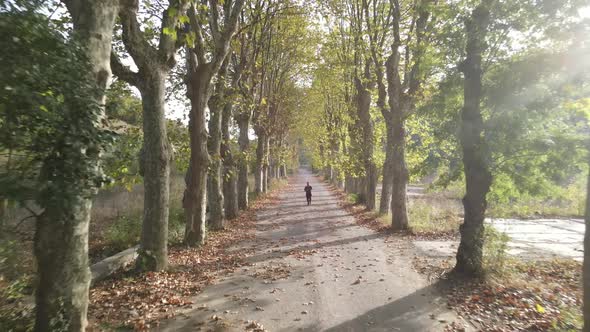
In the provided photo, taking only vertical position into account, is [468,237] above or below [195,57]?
below

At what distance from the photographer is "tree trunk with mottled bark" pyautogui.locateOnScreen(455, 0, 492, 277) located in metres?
7.09

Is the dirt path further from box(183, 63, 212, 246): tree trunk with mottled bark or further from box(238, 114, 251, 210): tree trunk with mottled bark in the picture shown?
box(238, 114, 251, 210): tree trunk with mottled bark

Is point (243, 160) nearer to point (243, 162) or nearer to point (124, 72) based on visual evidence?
point (243, 162)

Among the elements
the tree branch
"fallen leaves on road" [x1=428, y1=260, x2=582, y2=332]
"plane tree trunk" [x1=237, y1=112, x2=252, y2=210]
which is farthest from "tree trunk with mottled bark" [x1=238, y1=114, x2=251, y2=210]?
"fallen leaves on road" [x1=428, y1=260, x2=582, y2=332]

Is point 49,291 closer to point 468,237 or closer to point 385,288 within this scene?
point 385,288

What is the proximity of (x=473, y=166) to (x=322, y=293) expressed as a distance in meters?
4.30

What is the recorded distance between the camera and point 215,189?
12656 millimetres

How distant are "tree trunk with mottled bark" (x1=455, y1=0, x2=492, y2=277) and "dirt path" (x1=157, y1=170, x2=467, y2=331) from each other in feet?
4.08

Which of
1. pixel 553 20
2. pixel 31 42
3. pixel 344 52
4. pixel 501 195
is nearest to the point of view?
pixel 31 42

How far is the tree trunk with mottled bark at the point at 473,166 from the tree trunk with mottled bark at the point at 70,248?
22.8 ft

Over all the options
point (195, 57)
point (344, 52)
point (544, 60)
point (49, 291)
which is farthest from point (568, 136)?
point (344, 52)

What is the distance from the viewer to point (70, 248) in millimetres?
3951

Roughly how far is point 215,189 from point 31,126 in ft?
31.6

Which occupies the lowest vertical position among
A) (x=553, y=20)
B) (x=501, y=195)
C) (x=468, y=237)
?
(x=468, y=237)
